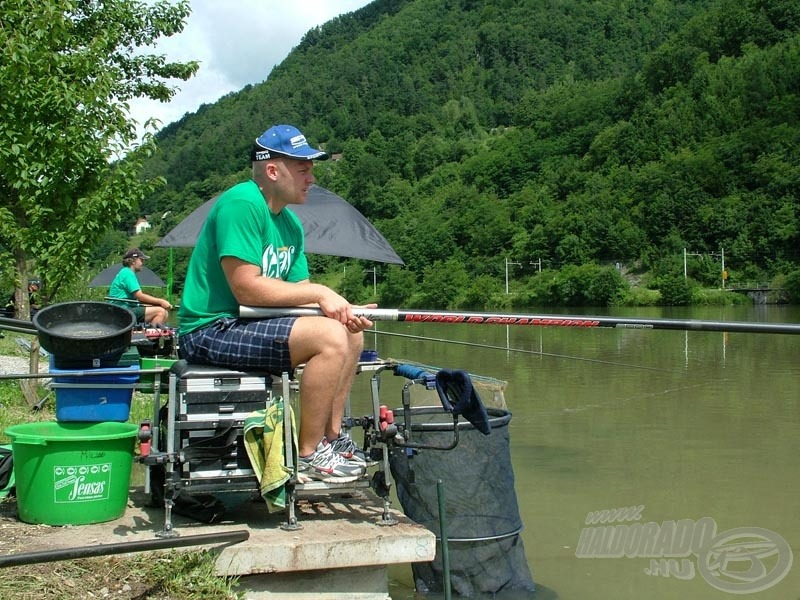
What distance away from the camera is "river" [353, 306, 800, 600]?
15.6 feet

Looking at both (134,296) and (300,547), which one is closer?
(300,547)

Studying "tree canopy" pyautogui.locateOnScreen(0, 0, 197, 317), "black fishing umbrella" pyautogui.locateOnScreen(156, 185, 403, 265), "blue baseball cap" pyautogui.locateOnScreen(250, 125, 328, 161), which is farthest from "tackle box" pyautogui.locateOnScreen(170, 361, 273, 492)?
"black fishing umbrella" pyautogui.locateOnScreen(156, 185, 403, 265)

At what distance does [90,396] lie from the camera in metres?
3.91

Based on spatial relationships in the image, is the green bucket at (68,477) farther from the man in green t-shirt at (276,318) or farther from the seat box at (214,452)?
the man in green t-shirt at (276,318)

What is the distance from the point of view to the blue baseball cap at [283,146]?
152 inches

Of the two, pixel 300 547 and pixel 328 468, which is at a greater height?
pixel 328 468

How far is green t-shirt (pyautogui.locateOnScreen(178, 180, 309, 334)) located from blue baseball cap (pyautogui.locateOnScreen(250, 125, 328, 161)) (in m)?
0.15

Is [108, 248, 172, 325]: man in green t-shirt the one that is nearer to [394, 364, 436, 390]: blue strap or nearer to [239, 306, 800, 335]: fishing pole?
[394, 364, 436, 390]: blue strap

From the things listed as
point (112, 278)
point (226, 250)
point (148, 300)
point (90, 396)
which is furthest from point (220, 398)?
point (112, 278)

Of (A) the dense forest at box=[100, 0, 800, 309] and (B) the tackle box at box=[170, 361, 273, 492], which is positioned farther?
(A) the dense forest at box=[100, 0, 800, 309]

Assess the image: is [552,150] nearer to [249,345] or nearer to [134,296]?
→ [134,296]

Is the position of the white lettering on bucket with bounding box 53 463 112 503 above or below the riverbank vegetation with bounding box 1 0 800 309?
below

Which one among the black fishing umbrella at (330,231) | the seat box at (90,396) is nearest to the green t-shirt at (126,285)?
the black fishing umbrella at (330,231)

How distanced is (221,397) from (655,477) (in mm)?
4151
